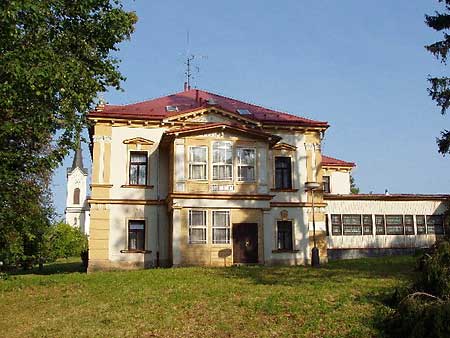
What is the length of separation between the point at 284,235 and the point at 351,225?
665 cm

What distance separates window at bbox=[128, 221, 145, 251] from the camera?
1078 inches

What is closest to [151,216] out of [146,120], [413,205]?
[146,120]

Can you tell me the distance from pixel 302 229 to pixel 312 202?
77.7 inches

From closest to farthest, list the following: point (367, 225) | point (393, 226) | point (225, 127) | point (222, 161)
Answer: point (225, 127)
point (222, 161)
point (367, 225)
point (393, 226)

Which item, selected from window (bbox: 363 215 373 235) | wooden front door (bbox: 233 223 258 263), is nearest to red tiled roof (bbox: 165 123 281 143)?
wooden front door (bbox: 233 223 258 263)

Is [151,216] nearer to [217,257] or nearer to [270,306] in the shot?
[217,257]

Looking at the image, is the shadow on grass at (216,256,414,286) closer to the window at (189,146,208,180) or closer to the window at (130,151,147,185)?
the window at (189,146,208,180)

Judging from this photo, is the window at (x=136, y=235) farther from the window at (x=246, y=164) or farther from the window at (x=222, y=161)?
the window at (x=246, y=164)

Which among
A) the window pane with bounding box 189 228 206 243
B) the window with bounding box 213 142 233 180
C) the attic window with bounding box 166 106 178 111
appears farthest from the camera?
the attic window with bounding box 166 106 178 111

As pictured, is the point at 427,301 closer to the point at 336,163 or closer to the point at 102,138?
the point at 102,138

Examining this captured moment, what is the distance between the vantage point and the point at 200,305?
15.4 m

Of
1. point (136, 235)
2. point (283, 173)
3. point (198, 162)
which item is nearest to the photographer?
point (198, 162)

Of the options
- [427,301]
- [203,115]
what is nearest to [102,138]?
[203,115]

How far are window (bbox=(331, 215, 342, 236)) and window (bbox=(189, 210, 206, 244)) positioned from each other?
1057 cm
